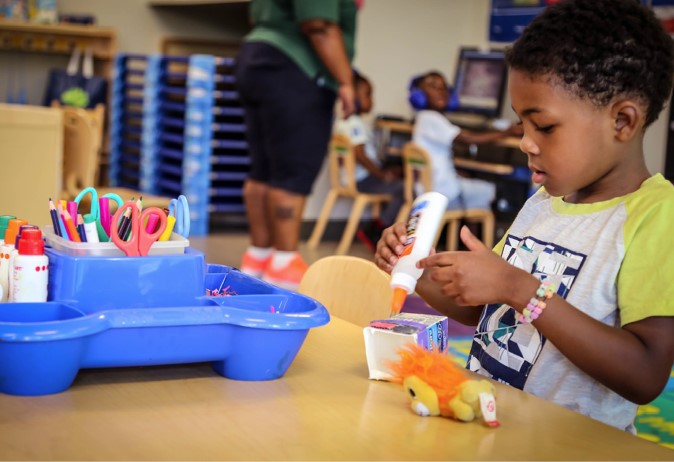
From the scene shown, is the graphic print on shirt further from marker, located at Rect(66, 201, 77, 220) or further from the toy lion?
marker, located at Rect(66, 201, 77, 220)

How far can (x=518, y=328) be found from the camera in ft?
3.88

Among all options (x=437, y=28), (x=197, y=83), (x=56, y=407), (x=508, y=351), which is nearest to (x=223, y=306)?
(x=56, y=407)

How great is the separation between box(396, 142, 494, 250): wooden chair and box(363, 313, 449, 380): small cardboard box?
373 centimetres

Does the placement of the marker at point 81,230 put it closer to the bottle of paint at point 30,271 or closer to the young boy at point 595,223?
the bottle of paint at point 30,271

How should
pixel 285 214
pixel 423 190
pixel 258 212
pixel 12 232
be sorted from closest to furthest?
pixel 12 232, pixel 285 214, pixel 258 212, pixel 423 190

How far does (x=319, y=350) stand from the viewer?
107 centimetres

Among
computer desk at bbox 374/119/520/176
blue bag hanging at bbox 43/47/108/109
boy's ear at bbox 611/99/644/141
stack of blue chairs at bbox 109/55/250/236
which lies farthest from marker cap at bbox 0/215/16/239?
blue bag hanging at bbox 43/47/108/109

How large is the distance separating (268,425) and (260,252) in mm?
2626

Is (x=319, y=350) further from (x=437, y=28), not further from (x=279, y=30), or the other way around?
(x=437, y=28)

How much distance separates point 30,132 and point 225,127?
9.41 feet

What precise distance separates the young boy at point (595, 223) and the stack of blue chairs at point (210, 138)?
430 centimetres

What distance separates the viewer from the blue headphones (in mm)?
5109

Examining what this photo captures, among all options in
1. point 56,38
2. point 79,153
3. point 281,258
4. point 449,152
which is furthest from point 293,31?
point 56,38

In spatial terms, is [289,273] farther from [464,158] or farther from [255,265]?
[464,158]
